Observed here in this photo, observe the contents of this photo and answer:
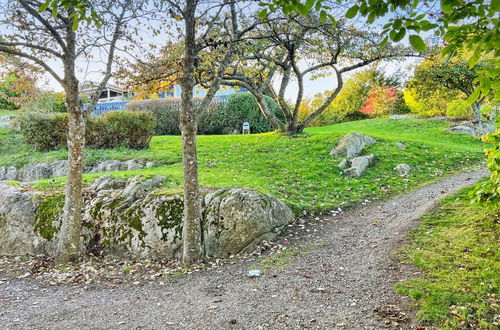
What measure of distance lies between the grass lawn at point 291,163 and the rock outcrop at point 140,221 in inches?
51.7

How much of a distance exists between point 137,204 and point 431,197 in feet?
22.1

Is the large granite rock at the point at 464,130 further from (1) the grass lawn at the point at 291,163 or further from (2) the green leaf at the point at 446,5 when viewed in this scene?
(2) the green leaf at the point at 446,5

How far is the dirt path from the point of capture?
157 inches

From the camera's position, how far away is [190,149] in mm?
5770

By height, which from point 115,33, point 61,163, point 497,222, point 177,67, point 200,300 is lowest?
point 200,300

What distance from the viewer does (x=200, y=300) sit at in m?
4.64

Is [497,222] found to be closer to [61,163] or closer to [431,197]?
[431,197]

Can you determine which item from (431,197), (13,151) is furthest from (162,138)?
(431,197)

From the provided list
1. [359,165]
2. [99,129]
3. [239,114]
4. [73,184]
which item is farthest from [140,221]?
[239,114]

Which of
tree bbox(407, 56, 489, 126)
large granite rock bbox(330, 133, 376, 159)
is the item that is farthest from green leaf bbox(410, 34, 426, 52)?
tree bbox(407, 56, 489, 126)

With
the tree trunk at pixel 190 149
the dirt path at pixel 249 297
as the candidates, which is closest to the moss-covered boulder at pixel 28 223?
the dirt path at pixel 249 297

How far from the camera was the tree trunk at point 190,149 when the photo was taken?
5652mm

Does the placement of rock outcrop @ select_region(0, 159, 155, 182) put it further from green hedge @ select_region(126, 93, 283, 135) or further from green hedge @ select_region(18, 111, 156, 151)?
green hedge @ select_region(126, 93, 283, 135)

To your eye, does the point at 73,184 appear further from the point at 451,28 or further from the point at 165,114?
the point at 165,114
